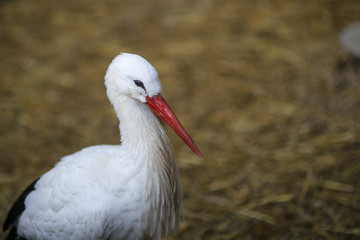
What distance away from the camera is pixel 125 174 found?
1.62 meters

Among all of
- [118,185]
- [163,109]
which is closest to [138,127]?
[163,109]

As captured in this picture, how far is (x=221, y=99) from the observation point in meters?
3.17

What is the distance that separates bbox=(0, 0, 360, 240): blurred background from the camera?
2.35 meters

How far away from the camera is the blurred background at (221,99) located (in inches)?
92.7

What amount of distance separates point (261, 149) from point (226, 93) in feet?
2.27

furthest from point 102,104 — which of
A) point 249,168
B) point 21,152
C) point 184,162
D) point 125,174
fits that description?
point 125,174

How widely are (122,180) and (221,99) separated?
172cm

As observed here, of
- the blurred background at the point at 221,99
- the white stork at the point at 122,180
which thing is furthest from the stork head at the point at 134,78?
the blurred background at the point at 221,99

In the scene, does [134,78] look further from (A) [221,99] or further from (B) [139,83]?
(A) [221,99]

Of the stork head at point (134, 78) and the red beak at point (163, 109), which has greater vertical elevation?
the stork head at point (134, 78)

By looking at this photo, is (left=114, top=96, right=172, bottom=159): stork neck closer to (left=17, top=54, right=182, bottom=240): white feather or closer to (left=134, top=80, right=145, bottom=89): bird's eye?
(left=17, top=54, right=182, bottom=240): white feather

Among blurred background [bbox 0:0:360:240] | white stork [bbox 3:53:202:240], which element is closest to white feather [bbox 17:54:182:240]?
white stork [bbox 3:53:202:240]

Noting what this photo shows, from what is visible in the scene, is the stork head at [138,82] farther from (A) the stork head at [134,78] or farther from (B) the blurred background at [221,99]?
(B) the blurred background at [221,99]

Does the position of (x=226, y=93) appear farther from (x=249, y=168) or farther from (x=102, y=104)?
(x=102, y=104)
